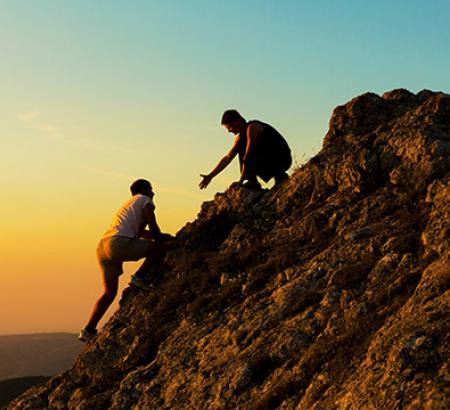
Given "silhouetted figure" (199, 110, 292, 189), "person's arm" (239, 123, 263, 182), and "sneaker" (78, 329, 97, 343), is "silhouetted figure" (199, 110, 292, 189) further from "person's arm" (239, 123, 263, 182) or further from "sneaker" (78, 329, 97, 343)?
"sneaker" (78, 329, 97, 343)

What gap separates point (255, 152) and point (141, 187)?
3660mm

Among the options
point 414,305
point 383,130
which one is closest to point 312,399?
point 414,305

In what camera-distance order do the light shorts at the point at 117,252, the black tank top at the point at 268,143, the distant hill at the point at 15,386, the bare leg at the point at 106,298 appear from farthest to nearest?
1. the distant hill at the point at 15,386
2. the black tank top at the point at 268,143
3. the bare leg at the point at 106,298
4. the light shorts at the point at 117,252

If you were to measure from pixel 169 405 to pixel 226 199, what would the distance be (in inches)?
280

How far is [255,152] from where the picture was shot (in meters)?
16.7

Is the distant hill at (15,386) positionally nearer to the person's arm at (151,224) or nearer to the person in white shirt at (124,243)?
the person in white shirt at (124,243)

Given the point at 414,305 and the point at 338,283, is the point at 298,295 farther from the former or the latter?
the point at 414,305

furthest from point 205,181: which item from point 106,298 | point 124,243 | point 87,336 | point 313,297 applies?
point 313,297

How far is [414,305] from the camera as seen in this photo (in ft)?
29.8

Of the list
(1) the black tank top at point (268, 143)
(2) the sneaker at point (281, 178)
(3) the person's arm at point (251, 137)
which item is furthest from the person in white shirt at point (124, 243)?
(2) the sneaker at point (281, 178)

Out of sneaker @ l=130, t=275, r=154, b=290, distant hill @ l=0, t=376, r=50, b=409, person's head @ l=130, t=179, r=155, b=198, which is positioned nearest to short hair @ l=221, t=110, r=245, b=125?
person's head @ l=130, t=179, r=155, b=198

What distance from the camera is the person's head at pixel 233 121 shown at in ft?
55.4

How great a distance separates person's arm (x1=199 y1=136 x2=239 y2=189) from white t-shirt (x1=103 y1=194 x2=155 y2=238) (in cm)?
242

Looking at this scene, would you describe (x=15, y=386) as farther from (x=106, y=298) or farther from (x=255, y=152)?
(x=255, y=152)
